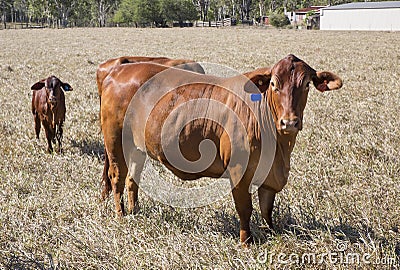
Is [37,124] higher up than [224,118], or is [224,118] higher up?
[224,118]

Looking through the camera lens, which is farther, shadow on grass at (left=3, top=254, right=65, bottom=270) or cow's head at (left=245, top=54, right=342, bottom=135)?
shadow on grass at (left=3, top=254, right=65, bottom=270)

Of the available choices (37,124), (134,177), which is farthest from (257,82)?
(37,124)

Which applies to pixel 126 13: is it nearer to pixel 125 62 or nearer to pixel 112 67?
pixel 125 62

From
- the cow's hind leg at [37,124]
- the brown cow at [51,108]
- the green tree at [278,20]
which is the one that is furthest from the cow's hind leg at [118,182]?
the green tree at [278,20]

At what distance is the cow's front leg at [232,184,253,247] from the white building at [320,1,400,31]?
184ft

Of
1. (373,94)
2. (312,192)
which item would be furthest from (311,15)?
(312,192)

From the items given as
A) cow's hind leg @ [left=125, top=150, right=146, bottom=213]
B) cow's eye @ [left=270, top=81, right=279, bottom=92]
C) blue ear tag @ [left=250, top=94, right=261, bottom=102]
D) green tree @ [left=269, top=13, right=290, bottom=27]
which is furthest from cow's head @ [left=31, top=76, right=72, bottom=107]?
green tree @ [left=269, top=13, right=290, bottom=27]

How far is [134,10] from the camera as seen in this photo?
76.9 meters

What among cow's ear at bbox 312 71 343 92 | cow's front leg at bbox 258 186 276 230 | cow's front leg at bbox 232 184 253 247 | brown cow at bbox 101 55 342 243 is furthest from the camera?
cow's front leg at bbox 258 186 276 230

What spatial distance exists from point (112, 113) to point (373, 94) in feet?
23.2

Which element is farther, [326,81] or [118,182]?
[118,182]

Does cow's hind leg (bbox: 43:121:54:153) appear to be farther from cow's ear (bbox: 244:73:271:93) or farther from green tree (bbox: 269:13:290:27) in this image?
green tree (bbox: 269:13:290:27)

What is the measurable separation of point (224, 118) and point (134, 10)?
76.7 metres

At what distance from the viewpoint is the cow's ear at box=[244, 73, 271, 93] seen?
3414 millimetres
